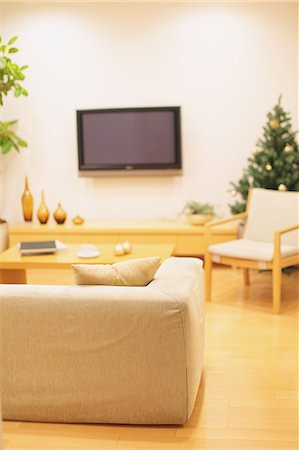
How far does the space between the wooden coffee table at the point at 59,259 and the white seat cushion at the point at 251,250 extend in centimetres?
40

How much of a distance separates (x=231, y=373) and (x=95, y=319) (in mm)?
1120

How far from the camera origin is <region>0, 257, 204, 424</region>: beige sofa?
3.08 meters

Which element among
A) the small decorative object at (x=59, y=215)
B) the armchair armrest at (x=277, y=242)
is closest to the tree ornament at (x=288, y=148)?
the armchair armrest at (x=277, y=242)

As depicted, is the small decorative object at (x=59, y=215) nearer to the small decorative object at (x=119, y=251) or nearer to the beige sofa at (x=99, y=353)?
the small decorative object at (x=119, y=251)

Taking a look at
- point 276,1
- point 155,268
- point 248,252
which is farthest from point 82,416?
point 276,1

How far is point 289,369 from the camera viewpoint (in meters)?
3.93

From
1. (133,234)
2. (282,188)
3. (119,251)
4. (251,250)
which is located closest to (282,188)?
(282,188)

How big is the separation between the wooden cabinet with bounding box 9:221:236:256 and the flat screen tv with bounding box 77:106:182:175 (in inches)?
23.8

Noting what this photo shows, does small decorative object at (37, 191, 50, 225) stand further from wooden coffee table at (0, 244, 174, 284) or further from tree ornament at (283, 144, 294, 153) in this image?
tree ornament at (283, 144, 294, 153)

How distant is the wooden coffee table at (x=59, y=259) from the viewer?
498 cm

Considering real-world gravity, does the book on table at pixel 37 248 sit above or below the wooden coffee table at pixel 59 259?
above

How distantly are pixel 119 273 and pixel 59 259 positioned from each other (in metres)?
1.84

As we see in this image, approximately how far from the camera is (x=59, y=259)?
505 cm

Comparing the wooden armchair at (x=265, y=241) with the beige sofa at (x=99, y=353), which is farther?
the wooden armchair at (x=265, y=241)
